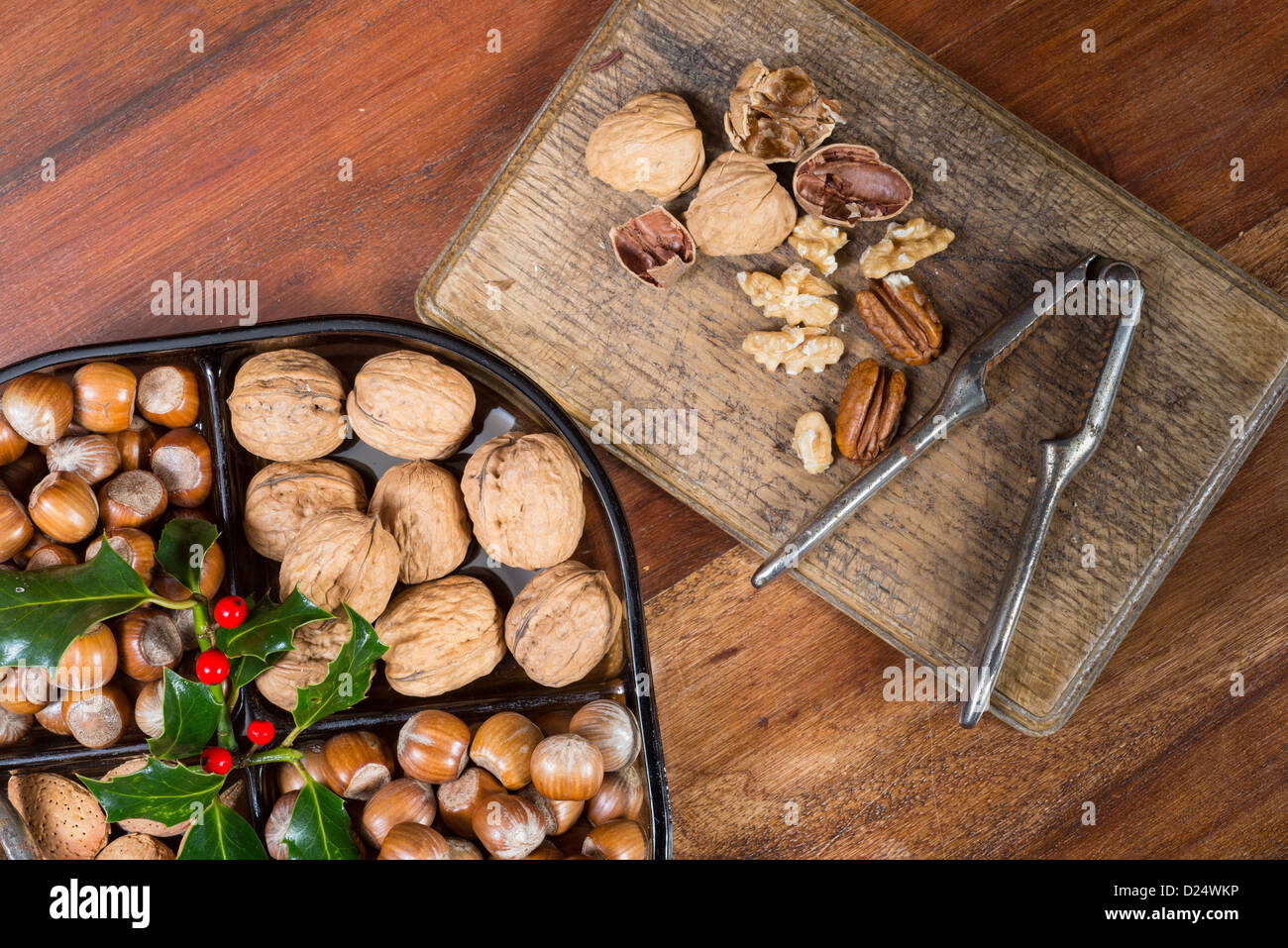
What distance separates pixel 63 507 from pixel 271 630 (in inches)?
11.7

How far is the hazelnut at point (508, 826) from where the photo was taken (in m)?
Answer: 0.87

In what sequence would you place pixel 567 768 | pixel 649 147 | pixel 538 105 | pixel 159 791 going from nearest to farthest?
pixel 159 791 < pixel 567 768 < pixel 649 147 < pixel 538 105

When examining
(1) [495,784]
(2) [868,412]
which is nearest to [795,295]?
(2) [868,412]

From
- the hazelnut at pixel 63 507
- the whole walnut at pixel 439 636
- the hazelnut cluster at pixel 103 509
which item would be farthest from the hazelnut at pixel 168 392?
the whole walnut at pixel 439 636

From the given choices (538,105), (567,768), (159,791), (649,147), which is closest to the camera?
(159,791)

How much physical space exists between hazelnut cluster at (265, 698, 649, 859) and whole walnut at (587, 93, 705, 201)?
24.4 inches

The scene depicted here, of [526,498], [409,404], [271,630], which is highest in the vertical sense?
[409,404]

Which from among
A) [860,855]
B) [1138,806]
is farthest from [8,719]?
[1138,806]

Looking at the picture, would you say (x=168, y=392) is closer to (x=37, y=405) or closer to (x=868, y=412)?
(x=37, y=405)

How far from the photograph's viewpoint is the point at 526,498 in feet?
2.97

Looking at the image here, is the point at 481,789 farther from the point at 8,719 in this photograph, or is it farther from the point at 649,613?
the point at 8,719

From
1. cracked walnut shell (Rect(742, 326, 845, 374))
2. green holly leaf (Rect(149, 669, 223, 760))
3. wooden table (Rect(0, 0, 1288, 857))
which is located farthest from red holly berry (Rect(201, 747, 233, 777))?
cracked walnut shell (Rect(742, 326, 845, 374))

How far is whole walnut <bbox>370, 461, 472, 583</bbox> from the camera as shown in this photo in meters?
0.94
